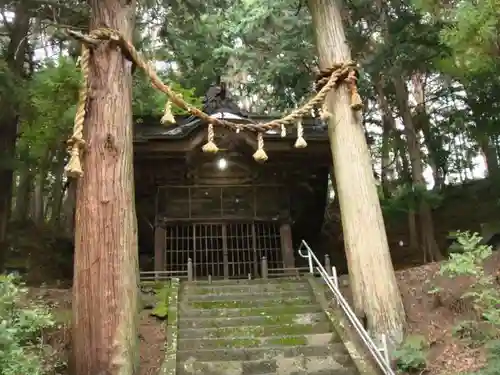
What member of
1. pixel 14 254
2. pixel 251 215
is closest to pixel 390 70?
pixel 251 215

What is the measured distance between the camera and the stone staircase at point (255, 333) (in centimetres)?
557

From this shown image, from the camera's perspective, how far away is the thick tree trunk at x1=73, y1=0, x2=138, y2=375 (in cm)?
450

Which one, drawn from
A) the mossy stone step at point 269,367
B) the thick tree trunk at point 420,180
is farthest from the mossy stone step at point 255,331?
the thick tree trunk at point 420,180

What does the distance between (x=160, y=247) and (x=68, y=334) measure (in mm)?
5234

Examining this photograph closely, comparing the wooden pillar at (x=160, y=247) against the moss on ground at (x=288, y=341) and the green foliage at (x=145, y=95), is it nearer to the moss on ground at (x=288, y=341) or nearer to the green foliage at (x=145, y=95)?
the green foliage at (x=145, y=95)

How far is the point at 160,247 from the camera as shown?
10.8 metres

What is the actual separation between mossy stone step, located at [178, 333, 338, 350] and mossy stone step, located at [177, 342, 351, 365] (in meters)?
0.14

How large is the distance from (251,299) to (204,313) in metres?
0.82

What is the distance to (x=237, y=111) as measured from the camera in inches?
446

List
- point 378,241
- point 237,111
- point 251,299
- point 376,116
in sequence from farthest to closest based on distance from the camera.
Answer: point 376,116 → point 237,111 → point 251,299 → point 378,241

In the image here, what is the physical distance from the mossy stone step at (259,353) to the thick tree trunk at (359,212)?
1.79 ft

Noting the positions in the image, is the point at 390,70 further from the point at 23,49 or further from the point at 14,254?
the point at 14,254

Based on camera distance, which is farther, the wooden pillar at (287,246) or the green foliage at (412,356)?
the wooden pillar at (287,246)

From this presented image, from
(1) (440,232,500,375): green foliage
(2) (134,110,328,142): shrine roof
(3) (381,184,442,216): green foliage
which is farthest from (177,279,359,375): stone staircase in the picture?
(3) (381,184,442,216): green foliage
